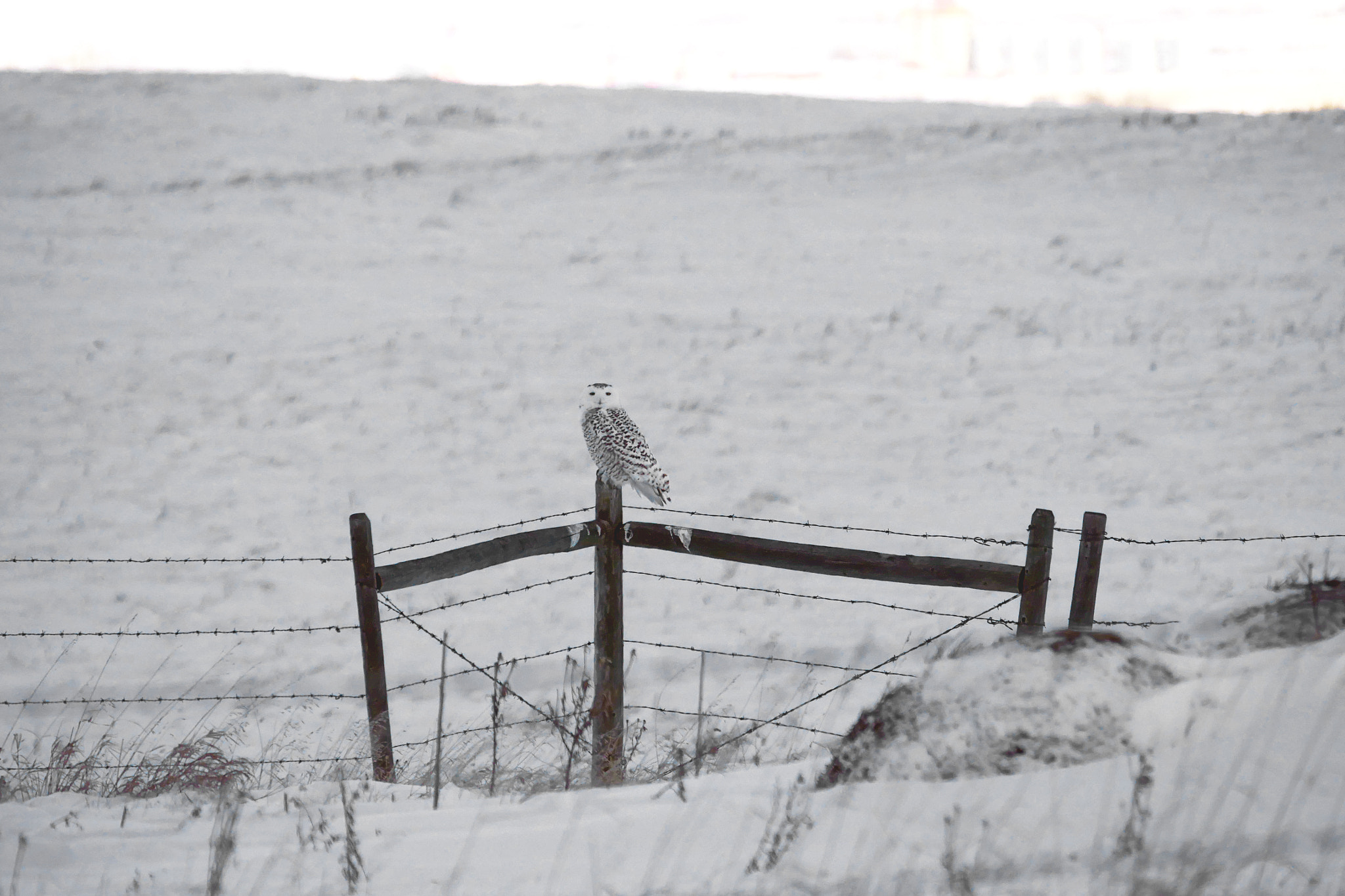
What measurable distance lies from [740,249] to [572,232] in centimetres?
315

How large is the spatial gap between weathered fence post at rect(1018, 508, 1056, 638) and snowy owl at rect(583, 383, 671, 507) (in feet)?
8.24

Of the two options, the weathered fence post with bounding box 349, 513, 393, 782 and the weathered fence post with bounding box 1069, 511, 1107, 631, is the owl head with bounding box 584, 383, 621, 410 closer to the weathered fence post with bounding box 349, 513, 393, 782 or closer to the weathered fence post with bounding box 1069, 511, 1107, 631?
the weathered fence post with bounding box 349, 513, 393, 782

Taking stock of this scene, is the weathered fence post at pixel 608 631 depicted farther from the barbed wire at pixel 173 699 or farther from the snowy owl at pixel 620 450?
the snowy owl at pixel 620 450

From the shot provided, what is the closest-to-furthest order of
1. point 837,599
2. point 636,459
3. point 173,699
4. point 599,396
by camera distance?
point 173,699, point 837,599, point 636,459, point 599,396

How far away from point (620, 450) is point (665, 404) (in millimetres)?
7017

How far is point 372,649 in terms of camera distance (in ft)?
16.1

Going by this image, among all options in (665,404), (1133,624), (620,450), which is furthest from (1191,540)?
(665,404)

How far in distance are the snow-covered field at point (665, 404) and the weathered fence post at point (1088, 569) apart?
46cm

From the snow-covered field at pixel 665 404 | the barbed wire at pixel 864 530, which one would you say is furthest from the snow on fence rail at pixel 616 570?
the snow-covered field at pixel 665 404

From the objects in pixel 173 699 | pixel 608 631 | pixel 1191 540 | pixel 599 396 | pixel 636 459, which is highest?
pixel 599 396

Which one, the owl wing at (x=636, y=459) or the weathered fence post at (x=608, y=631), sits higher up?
the owl wing at (x=636, y=459)

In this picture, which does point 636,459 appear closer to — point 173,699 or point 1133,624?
point 173,699

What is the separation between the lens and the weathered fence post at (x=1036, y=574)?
15.3ft

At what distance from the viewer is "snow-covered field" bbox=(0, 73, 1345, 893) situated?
3203 millimetres
